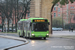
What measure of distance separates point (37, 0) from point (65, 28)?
52.0 m

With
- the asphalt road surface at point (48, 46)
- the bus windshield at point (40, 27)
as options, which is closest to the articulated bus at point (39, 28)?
the bus windshield at point (40, 27)

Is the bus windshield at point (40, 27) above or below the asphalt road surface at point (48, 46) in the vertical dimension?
above

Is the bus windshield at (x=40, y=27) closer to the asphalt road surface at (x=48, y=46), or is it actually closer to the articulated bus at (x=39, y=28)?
the articulated bus at (x=39, y=28)

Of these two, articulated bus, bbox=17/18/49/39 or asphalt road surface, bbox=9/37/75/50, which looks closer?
asphalt road surface, bbox=9/37/75/50

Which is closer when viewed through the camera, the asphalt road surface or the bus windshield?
the asphalt road surface

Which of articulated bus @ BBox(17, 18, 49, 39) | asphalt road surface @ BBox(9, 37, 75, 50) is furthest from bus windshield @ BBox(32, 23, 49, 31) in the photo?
asphalt road surface @ BBox(9, 37, 75, 50)

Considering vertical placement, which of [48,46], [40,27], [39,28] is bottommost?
[48,46]

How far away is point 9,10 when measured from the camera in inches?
2395

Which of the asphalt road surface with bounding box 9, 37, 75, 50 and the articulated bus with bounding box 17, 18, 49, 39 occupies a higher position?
the articulated bus with bounding box 17, 18, 49, 39

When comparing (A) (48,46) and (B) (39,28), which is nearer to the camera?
(A) (48,46)

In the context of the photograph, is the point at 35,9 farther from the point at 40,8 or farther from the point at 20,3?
the point at 20,3

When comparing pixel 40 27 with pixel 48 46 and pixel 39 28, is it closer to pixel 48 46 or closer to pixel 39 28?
pixel 39 28

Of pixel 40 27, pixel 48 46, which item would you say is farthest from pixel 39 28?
pixel 48 46

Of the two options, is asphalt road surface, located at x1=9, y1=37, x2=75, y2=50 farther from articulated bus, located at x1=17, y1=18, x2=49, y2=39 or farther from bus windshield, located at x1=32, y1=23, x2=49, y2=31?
bus windshield, located at x1=32, y1=23, x2=49, y2=31
